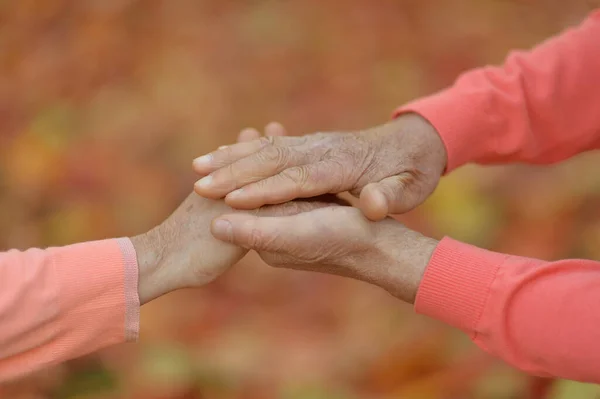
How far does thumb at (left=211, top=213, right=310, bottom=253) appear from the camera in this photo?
111 cm

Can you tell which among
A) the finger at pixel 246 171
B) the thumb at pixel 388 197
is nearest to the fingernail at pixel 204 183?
the finger at pixel 246 171

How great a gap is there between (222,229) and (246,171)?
4.4 inches

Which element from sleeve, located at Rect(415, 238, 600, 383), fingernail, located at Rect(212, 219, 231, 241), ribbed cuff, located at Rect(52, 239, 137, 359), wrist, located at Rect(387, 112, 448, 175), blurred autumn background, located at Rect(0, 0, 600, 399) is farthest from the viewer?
blurred autumn background, located at Rect(0, 0, 600, 399)

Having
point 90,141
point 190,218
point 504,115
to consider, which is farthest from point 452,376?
point 90,141

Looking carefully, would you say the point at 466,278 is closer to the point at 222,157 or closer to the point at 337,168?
the point at 337,168

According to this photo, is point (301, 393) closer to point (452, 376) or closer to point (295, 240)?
point (452, 376)

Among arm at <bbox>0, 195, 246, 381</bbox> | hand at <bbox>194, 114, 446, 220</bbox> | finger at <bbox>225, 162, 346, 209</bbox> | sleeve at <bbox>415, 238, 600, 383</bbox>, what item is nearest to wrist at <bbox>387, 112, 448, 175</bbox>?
hand at <bbox>194, 114, 446, 220</bbox>

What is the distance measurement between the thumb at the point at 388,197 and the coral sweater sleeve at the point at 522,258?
0.12 meters

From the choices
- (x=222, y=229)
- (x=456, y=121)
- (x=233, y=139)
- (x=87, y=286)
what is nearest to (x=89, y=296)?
(x=87, y=286)

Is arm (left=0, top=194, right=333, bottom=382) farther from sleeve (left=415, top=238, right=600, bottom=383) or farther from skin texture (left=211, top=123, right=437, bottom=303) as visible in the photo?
sleeve (left=415, top=238, right=600, bottom=383)

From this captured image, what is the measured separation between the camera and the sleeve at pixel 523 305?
3.02 feet

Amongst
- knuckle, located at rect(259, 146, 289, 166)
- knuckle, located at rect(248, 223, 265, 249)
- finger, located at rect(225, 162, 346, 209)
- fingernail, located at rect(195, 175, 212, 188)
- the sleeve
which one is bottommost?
the sleeve

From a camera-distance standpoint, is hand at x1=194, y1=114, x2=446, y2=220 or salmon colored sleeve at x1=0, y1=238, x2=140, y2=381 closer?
salmon colored sleeve at x1=0, y1=238, x2=140, y2=381

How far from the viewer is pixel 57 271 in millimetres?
1025
